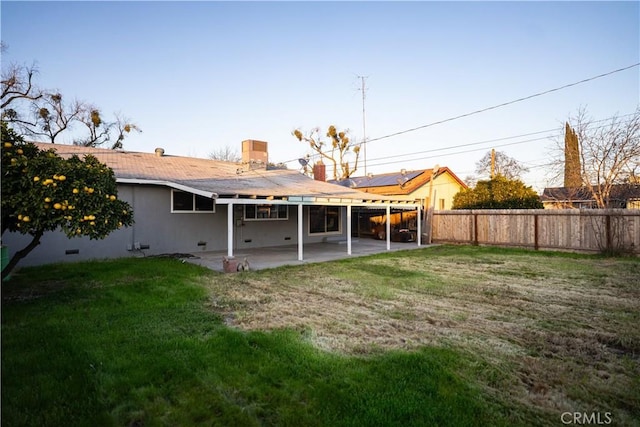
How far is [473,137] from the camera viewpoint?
22.4 meters

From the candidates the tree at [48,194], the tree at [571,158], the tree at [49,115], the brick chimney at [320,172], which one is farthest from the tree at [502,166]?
the tree at [48,194]

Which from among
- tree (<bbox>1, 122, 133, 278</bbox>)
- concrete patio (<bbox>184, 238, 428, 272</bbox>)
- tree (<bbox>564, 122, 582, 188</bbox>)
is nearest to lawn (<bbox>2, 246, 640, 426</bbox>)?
tree (<bbox>1, 122, 133, 278</bbox>)

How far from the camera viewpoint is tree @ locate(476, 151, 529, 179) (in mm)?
31281

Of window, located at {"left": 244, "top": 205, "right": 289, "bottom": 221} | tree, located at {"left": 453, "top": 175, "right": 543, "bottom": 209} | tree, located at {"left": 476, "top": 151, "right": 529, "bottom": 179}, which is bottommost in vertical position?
window, located at {"left": 244, "top": 205, "right": 289, "bottom": 221}

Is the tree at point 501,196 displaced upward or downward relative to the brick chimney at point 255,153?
downward

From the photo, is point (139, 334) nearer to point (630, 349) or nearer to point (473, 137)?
point (630, 349)

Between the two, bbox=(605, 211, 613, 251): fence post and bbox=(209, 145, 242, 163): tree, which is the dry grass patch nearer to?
bbox=(605, 211, 613, 251): fence post

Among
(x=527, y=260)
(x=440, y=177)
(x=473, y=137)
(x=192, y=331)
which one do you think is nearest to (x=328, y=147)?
(x=440, y=177)

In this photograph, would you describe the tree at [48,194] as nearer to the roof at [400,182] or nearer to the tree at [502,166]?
the roof at [400,182]

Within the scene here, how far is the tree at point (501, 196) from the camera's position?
15.5 meters

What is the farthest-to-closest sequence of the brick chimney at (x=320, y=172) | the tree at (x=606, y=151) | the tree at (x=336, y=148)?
1. the tree at (x=336, y=148)
2. the brick chimney at (x=320, y=172)
3. the tree at (x=606, y=151)

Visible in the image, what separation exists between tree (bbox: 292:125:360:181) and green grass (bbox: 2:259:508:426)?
2529 centimetres

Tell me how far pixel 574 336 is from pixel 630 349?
519 mm

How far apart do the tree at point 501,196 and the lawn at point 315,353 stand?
30.1 ft
